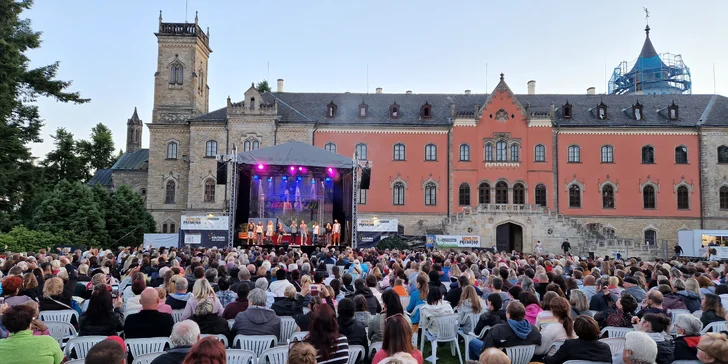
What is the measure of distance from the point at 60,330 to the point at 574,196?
38.9 m

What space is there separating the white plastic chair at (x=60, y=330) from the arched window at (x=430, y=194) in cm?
3452

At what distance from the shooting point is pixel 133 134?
68188mm

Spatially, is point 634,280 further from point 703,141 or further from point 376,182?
point 703,141

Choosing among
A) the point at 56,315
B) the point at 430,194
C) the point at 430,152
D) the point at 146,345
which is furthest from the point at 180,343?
the point at 430,152

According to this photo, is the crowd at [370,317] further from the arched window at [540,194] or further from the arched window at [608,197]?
the arched window at [608,197]

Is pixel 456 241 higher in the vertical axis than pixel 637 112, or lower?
lower

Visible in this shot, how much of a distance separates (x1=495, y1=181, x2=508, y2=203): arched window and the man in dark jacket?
3734cm

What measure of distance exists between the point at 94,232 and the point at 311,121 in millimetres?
16469

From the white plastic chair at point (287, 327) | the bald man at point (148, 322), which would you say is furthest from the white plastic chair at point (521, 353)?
the bald man at point (148, 322)

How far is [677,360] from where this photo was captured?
5438mm

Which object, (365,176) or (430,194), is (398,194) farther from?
(365,176)

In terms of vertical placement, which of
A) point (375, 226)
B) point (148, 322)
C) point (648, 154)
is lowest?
point (148, 322)

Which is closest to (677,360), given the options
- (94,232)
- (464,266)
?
(464,266)

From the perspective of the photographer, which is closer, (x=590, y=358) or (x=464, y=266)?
(x=590, y=358)
